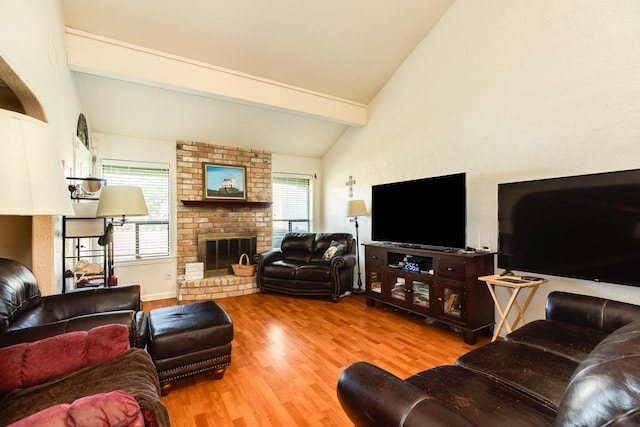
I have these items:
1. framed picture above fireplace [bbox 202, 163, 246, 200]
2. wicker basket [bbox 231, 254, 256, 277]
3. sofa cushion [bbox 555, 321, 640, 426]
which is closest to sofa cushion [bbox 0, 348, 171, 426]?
sofa cushion [bbox 555, 321, 640, 426]

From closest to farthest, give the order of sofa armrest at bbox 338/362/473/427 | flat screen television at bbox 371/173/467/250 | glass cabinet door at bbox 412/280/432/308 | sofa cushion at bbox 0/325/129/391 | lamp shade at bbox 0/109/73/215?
lamp shade at bbox 0/109/73/215 → sofa armrest at bbox 338/362/473/427 → sofa cushion at bbox 0/325/129/391 → flat screen television at bbox 371/173/467/250 → glass cabinet door at bbox 412/280/432/308

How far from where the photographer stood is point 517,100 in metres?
2.76

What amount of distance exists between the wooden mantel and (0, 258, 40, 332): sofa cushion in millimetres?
2872

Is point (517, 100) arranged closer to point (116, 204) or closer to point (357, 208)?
point (357, 208)

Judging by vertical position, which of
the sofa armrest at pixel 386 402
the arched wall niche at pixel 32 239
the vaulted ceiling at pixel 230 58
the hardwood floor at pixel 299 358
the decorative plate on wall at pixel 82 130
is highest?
the vaulted ceiling at pixel 230 58

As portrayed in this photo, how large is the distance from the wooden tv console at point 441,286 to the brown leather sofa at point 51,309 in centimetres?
269

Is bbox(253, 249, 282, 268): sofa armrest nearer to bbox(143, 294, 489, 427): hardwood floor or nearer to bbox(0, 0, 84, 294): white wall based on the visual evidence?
bbox(143, 294, 489, 427): hardwood floor

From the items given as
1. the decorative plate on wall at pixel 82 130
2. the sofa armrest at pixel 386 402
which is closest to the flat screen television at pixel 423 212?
the sofa armrest at pixel 386 402

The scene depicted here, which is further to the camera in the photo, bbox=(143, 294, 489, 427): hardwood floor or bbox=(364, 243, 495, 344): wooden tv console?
bbox=(364, 243, 495, 344): wooden tv console

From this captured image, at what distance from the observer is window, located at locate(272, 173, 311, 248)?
18.7 ft

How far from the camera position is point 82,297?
206cm

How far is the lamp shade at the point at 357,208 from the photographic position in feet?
15.0

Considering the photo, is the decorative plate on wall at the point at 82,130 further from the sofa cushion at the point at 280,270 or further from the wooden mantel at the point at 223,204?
the sofa cushion at the point at 280,270

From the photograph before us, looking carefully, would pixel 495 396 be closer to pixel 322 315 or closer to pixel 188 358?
pixel 188 358
